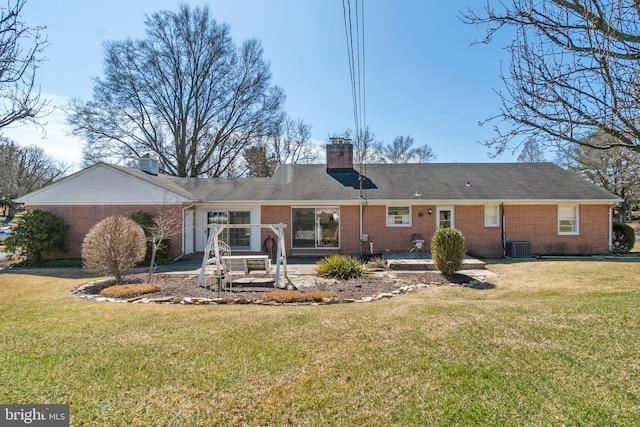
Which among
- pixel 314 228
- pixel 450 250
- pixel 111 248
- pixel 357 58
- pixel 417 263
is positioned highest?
pixel 357 58

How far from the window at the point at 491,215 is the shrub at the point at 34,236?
1982cm

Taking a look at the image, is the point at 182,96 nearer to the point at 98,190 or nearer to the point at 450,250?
the point at 98,190

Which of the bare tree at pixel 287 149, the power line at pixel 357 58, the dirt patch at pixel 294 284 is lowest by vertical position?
the dirt patch at pixel 294 284

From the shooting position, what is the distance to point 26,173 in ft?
136

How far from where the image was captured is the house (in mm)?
15219

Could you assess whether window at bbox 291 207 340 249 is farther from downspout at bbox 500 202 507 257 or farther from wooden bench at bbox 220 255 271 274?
downspout at bbox 500 202 507 257

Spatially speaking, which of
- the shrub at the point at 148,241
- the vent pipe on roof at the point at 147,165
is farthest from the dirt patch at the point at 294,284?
the vent pipe on roof at the point at 147,165

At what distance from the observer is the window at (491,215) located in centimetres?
1557

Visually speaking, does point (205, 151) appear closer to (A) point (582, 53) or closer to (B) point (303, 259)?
(B) point (303, 259)

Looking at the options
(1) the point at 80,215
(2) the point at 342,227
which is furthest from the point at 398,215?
(1) the point at 80,215

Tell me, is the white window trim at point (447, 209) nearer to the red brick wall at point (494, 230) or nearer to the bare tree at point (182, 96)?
the red brick wall at point (494, 230)

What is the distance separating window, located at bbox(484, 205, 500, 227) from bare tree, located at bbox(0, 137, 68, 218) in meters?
43.8

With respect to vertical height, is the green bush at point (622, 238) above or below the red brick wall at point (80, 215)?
below

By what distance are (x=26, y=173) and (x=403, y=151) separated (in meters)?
49.4
